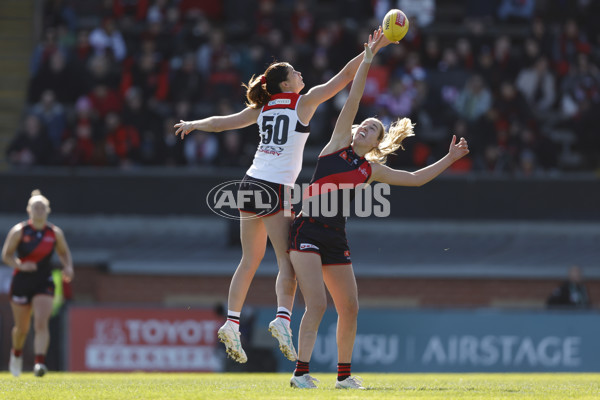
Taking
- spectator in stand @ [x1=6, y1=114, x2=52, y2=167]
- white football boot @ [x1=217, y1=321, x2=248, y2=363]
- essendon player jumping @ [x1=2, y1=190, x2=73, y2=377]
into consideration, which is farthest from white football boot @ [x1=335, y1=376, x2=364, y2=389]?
spectator in stand @ [x1=6, y1=114, x2=52, y2=167]

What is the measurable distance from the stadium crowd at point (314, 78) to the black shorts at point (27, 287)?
6403mm

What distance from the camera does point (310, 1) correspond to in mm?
23109

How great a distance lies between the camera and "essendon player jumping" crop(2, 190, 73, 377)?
1252cm

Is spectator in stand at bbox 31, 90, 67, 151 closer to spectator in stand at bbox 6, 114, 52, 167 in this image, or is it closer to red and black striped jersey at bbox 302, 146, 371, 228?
spectator in stand at bbox 6, 114, 52, 167

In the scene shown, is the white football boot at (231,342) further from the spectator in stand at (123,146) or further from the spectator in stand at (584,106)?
the spectator in stand at (584,106)

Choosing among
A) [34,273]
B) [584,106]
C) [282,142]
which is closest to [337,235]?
[282,142]

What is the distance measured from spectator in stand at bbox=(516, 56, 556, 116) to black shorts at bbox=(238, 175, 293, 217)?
1251 centimetres

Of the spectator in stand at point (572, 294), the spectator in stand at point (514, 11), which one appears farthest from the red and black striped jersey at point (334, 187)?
the spectator in stand at point (514, 11)

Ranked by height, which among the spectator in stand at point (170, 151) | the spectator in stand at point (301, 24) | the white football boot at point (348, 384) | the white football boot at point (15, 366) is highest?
the spectator in stand at point (301, 24)

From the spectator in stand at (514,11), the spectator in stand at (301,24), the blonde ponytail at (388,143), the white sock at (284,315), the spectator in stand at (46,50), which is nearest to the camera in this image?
the white sock at (284,315)

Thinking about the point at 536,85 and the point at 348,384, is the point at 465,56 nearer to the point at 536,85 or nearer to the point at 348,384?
the point at 536,85

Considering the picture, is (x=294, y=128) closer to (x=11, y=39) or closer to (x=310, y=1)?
(x=310, y=1)

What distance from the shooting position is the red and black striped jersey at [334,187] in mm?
8203

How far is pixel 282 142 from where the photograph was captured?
843cm
